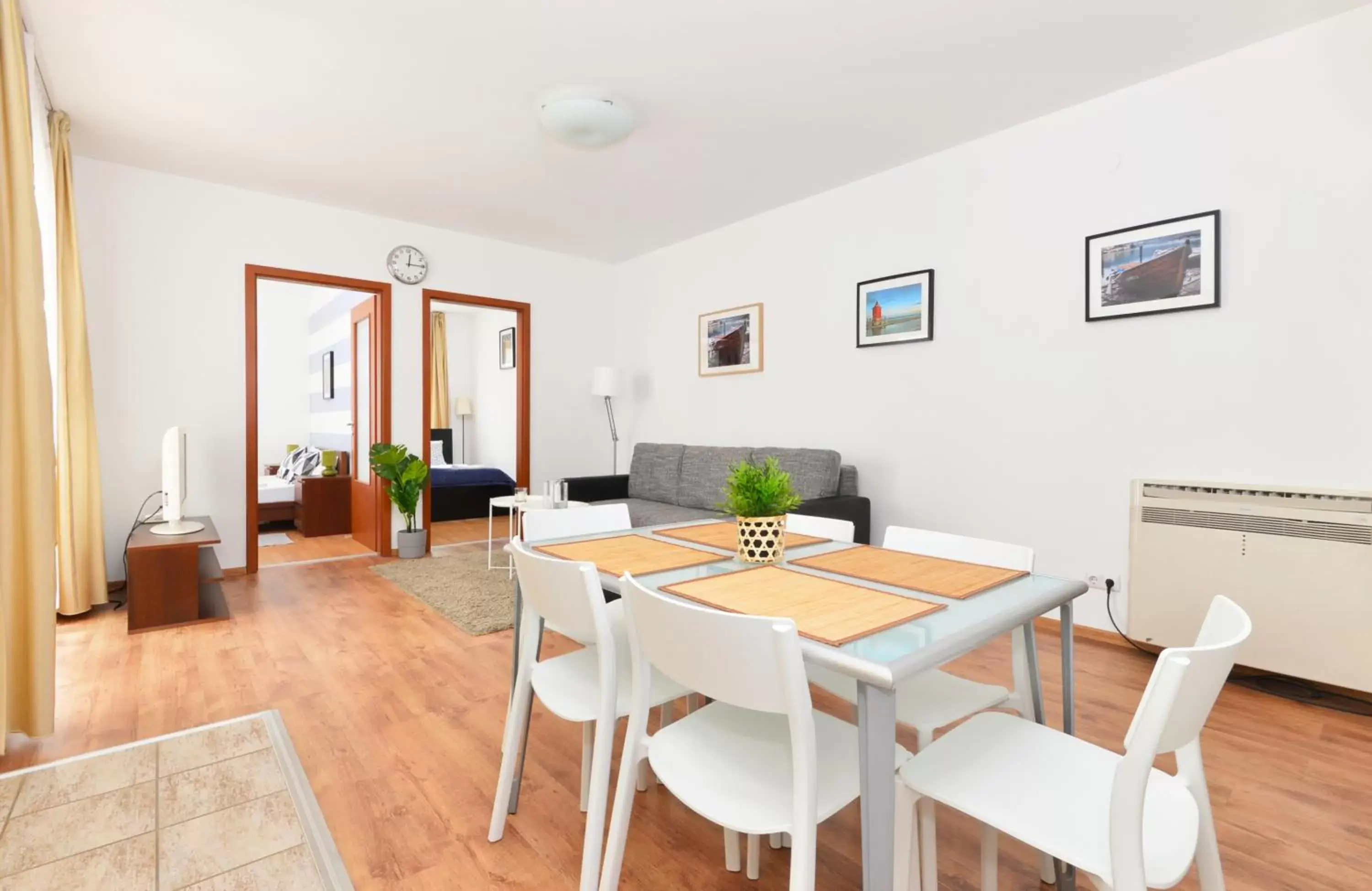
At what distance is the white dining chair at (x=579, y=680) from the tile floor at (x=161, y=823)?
57cm

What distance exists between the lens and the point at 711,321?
520cm

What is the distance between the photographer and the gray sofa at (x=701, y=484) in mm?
3865

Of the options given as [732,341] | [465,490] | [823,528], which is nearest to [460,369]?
[465,490]

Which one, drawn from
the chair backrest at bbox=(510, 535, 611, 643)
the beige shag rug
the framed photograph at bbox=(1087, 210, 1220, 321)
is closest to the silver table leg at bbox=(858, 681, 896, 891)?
the chair backrest at bbox=(510, 535, 611, 643)

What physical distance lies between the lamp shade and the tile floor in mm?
3843

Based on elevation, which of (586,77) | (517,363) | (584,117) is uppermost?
(586,77)

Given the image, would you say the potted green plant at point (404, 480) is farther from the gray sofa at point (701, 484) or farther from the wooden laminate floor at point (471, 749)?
the wooden laminate floor at point (471, 749)

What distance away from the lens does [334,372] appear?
6.96m

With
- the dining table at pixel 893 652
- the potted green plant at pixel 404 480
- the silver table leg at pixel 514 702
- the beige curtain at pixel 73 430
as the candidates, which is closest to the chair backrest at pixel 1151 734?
the dining table at pixel 893 652

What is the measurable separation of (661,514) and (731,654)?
3.41 meters

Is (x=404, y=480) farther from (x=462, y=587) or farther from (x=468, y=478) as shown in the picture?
(x=468, y=478)

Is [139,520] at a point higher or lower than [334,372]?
lower

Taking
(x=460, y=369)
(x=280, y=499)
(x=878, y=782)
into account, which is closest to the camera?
(x=878, y=782)

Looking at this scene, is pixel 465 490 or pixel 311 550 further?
pixel 465 490
